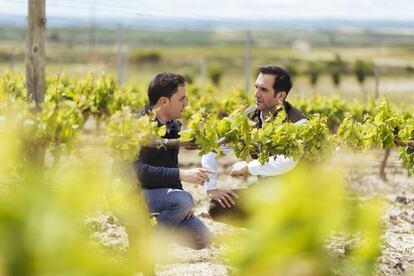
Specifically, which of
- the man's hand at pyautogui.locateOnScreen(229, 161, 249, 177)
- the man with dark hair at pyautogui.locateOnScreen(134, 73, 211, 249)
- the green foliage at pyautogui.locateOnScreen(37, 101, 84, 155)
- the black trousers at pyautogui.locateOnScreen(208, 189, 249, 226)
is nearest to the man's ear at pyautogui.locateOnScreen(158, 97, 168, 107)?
the man with dark hair at pyautogui.locateOnScreen(134, 73, 211, 249)

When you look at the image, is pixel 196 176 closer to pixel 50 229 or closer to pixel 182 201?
pixel 182 201

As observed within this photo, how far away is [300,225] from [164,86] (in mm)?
3834

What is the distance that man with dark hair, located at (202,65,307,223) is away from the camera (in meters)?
5.09

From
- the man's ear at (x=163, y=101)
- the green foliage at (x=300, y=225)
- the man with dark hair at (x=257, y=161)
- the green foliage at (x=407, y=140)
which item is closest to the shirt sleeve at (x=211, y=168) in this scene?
the man with dark hair at (x=257, y=161)

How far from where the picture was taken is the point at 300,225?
44.8 inches

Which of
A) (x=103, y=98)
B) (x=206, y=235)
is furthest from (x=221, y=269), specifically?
(x=103, y=98)

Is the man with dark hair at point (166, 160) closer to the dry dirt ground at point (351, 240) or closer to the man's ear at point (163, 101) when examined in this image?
the man's ear at point (163, 101)

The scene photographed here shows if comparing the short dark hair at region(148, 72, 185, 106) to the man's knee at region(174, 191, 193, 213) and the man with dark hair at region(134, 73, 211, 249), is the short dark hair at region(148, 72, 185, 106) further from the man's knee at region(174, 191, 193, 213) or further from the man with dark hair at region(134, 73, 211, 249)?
the man's knee at region(174, 191, 193, 213)

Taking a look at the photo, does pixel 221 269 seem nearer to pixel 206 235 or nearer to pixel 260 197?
pixel 206 235

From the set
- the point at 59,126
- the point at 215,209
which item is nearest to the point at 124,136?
the point at 59,126

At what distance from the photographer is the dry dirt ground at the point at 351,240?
16.6 ft

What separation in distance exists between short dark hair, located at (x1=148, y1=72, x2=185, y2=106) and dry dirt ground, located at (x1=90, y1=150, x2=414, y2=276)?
80 cm

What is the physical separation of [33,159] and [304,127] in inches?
71.5

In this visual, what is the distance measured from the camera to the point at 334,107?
10773mm
